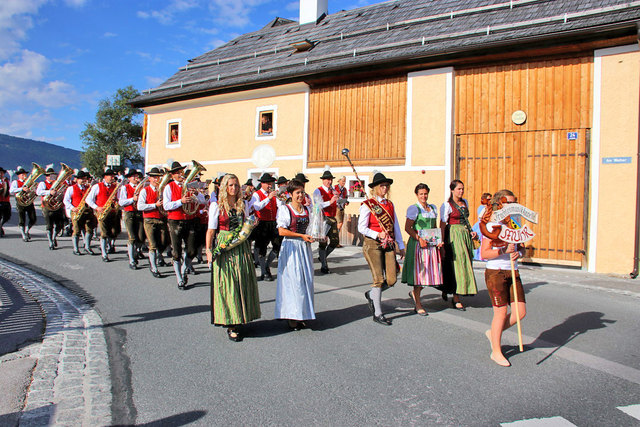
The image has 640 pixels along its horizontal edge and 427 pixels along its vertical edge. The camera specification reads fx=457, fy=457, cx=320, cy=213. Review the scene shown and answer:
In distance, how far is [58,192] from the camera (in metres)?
12.7

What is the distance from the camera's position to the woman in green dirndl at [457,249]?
21.3 feet

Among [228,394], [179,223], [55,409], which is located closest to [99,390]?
[55,409]

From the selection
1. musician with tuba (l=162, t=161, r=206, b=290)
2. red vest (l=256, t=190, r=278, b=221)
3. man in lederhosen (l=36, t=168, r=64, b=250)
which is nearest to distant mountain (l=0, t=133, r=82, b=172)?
man in lederhosen (l=36, t=168, r=64, b=250)

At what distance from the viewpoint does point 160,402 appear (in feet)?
11.3

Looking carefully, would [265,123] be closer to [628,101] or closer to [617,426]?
[628,101]

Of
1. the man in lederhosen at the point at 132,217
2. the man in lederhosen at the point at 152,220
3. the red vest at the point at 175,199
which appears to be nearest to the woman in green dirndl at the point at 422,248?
the red vest at the point at 175,199

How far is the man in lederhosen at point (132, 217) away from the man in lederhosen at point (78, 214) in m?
2.16

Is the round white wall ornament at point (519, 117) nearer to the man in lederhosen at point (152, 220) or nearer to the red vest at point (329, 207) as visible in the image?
the red vest at point (329, 207)

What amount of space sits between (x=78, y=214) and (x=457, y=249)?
9399mm

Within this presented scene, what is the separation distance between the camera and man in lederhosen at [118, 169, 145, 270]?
967 cm

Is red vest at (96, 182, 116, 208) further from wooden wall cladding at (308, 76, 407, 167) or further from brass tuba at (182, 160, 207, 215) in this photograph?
wooden wall cladding at (308, 76, 407, 167)

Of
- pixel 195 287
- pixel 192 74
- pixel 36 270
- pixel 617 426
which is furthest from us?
pixel 192 74

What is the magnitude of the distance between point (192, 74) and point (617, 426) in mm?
21885

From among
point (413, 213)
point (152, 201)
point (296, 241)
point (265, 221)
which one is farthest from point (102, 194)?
point (413, 213)
